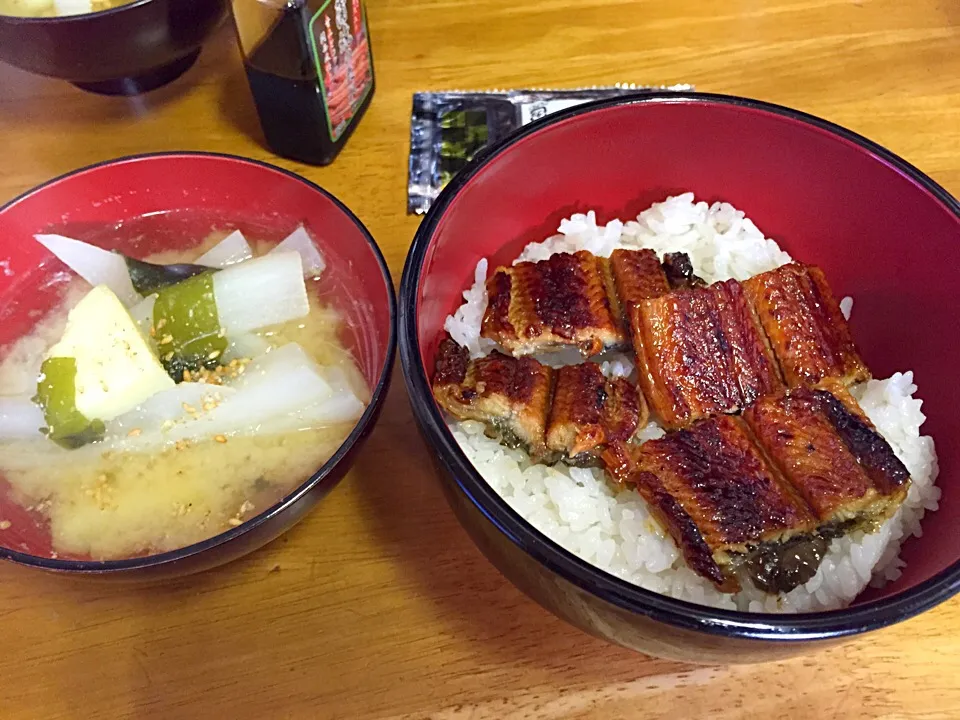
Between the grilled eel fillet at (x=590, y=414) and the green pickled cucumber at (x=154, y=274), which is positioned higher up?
the green pickled cucumber at (x=154, y=274)

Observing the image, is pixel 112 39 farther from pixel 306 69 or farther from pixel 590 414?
pixel 590 414

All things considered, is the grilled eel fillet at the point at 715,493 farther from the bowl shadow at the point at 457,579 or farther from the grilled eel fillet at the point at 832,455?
the bowl shadow at the point at 457,579

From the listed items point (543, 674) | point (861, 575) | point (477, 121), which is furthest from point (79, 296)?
point (861, 575)

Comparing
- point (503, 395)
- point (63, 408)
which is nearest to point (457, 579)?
point (503, 395)

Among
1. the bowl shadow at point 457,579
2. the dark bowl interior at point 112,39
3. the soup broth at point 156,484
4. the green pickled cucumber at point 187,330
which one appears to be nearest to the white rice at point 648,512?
the bowl shadow at point 457,579

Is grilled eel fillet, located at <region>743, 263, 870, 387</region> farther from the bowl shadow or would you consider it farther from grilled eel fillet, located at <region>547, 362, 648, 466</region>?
the bowl shadow

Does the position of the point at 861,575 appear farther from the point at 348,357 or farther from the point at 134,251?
the point at 134,251
